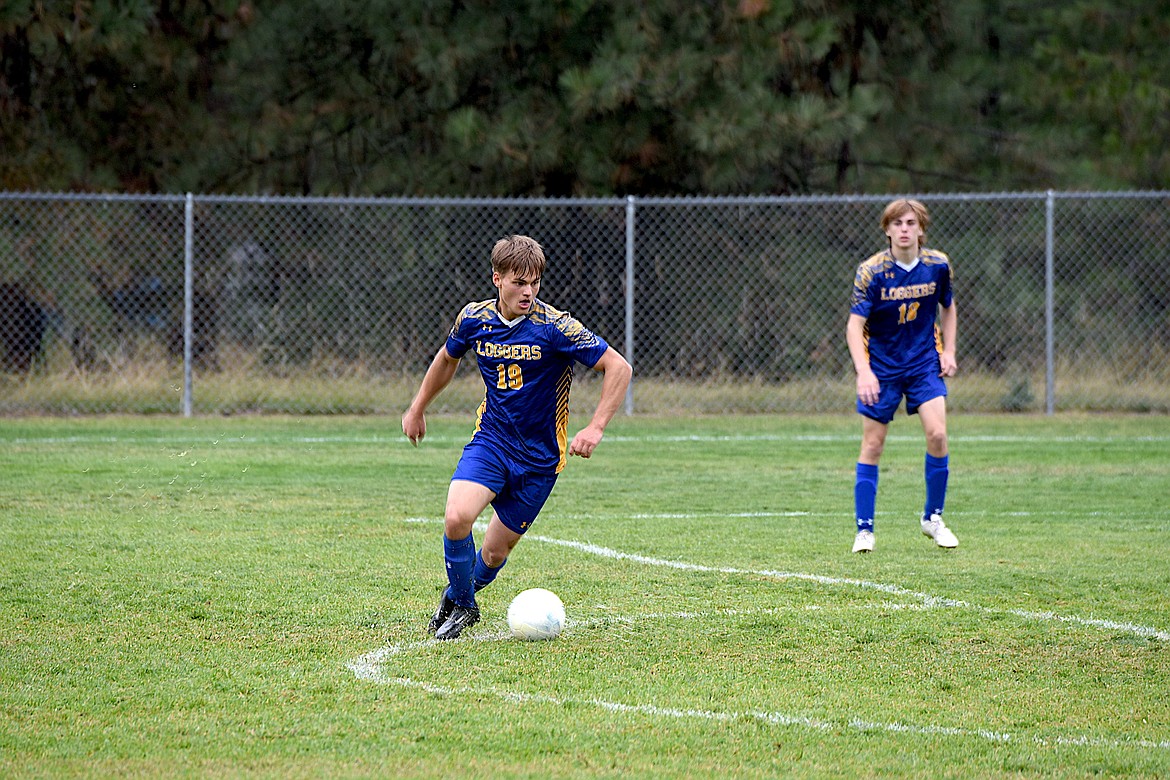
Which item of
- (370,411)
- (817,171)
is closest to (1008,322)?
(817,171)

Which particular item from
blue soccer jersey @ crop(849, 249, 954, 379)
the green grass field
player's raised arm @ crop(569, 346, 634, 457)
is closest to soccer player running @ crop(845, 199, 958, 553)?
blue soccer jersey @ crop(849, 249, 954, 379)

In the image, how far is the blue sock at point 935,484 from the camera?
790cm

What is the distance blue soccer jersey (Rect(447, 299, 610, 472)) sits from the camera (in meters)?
5.70

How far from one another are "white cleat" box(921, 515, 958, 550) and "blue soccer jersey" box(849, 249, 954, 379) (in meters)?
0.87

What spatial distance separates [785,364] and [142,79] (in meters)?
8.84

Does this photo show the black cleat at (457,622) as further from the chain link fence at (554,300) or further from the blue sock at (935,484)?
the chain link fence at (554,300)

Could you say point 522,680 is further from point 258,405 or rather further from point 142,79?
point 142,79

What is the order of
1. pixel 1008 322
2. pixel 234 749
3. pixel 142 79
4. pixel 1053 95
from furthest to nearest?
1. pixel 1053 95
2. pixel 142 79
3. pixel 1008 322
4. pixel 234 749

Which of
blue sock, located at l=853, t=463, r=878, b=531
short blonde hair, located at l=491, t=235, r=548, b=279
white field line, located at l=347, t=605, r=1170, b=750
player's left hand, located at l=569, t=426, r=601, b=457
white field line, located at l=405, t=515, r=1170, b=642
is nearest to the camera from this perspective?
white field line, located at l=347, t=605, r=1170, b=750

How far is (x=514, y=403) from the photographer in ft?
18.8

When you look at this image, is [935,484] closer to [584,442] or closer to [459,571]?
[584,442]

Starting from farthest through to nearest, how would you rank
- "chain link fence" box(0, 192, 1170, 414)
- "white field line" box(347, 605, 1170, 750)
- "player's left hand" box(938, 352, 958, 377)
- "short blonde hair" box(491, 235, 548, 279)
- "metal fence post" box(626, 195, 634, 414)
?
"chain link fence" box(0, 192, 1170, 414)
"metal fence post" box(626, 195, 634, 414)
"player's left hand" box(938, 352, 958, 377)
"short blonde hair" box(491, 235, 548, 279)
"white field line" box(347, 605, 1170, 750)

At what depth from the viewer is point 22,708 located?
14.2 feet

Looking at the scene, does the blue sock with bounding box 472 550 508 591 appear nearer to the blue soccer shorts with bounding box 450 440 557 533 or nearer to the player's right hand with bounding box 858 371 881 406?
the blue soccer shorts with bounding box 450 440 557 533
